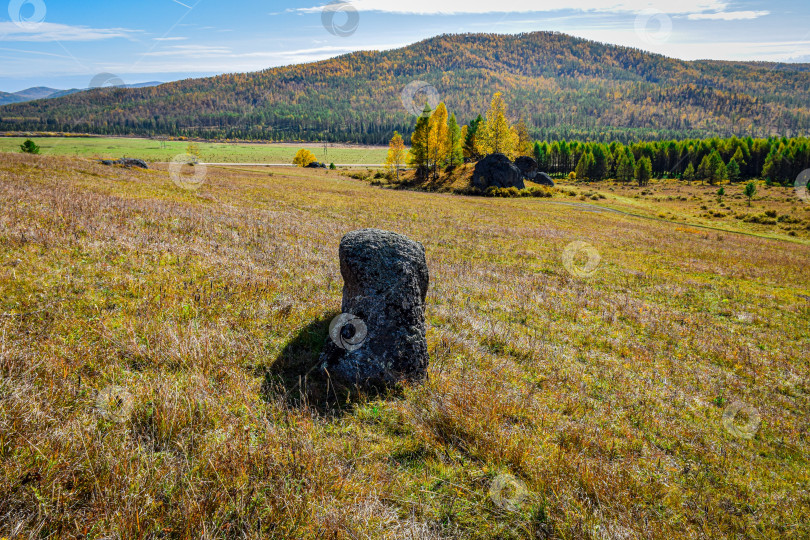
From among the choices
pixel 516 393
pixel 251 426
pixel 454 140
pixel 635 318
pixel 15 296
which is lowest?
pixel 635 318

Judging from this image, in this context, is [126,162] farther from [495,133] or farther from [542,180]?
[542,180]

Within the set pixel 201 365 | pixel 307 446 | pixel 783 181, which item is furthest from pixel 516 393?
pixel 783 181

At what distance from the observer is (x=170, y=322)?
627 centimetres

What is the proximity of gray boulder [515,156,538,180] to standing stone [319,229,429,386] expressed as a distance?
89.2 meters

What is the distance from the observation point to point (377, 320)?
595 centimetres

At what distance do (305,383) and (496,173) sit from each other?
67090 millimetres

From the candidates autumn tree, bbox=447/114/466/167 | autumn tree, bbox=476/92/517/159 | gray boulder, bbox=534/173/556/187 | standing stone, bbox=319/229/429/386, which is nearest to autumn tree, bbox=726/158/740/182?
gray boulder, bbox=534/173/556/187

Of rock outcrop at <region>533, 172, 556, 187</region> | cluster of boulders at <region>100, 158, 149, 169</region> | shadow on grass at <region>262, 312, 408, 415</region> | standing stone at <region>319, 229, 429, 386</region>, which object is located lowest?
shadow on grass at <region>262, 312, 408, 415</region>

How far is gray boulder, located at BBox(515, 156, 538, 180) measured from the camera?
88.0m

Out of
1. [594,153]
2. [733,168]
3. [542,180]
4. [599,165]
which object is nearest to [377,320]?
[542,180]

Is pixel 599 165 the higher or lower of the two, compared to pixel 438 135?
lower

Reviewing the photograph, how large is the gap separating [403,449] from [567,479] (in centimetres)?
191

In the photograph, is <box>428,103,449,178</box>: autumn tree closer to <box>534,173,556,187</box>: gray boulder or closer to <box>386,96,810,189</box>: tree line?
<box>386,96,810,189</box>: tree line

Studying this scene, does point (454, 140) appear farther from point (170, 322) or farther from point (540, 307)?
point (170, 322)
